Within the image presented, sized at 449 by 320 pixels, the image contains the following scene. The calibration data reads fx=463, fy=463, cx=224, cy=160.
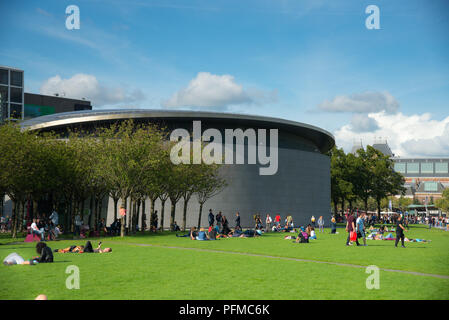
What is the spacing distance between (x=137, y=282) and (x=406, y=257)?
11.3 m

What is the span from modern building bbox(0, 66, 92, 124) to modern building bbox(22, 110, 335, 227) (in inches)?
1651

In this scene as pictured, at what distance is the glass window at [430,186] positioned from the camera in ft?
606

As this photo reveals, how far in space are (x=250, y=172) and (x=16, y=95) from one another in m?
76.2

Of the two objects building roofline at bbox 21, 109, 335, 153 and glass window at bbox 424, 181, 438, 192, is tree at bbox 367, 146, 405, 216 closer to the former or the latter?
building roofline at bbox 21, 109, 335, 153

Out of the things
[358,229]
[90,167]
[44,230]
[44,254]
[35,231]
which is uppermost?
[90,167]

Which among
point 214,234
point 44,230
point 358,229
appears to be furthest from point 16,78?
point 358,229

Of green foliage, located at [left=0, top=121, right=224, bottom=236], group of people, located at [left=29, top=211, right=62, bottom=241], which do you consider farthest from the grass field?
green foliage, located at [left=0, top=121, right=224, bottom=236]

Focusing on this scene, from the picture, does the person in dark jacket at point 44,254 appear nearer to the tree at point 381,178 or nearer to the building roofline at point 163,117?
the building roofline at point 163,117

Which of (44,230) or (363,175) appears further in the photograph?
(363,175)

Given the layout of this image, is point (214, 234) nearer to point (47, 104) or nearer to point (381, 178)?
point (381, 178)

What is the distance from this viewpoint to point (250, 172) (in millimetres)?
51344
